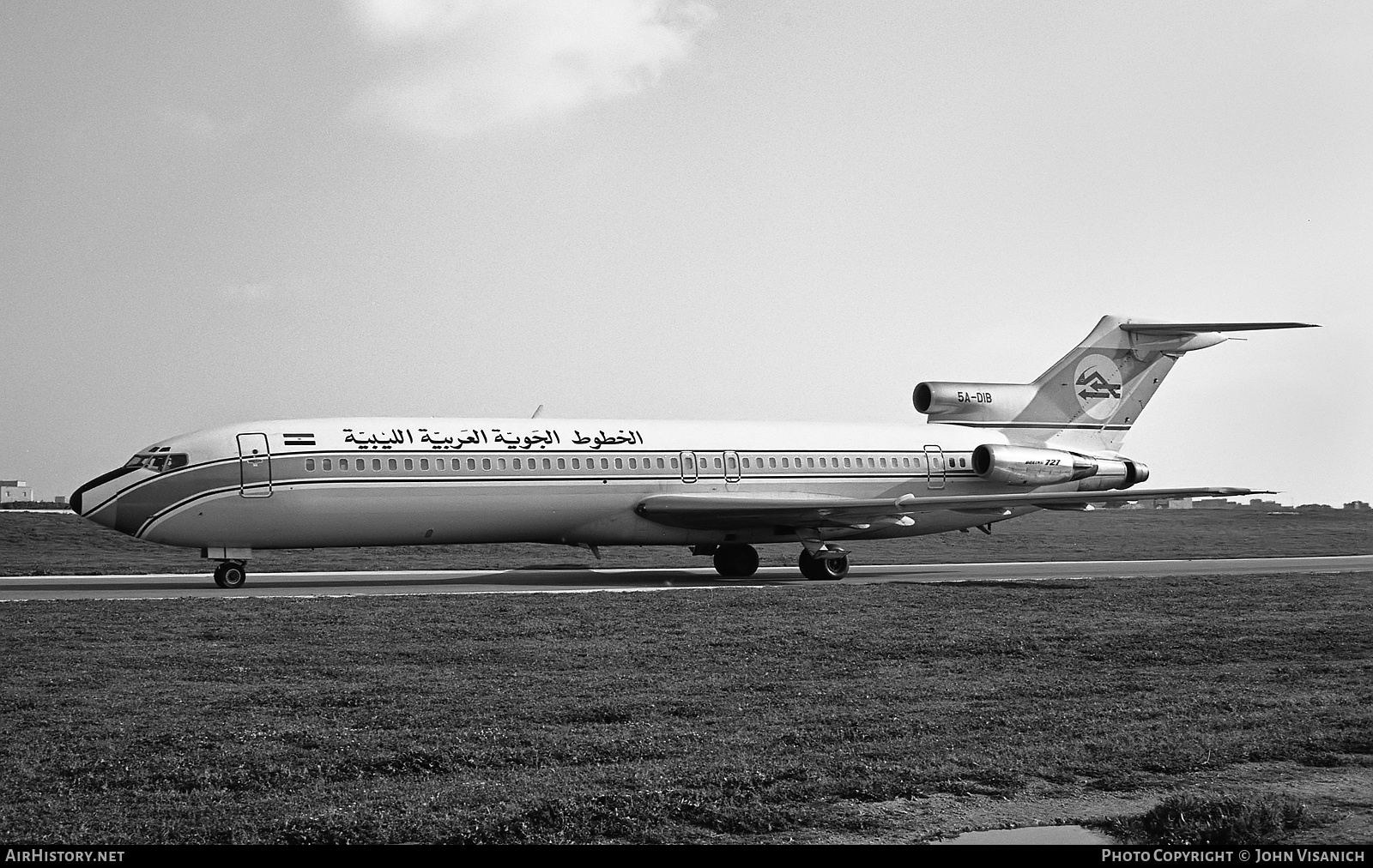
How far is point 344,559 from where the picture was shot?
38094 mm

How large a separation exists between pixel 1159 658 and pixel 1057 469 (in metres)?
20.5

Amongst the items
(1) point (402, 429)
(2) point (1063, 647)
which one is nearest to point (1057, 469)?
(1) point (402, 429)

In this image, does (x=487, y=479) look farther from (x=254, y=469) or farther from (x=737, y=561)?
(x=737, y=561)

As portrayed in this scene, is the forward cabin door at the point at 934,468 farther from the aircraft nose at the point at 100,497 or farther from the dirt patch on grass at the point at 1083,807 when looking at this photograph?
the dirt patch on grass at the point at 1083,807

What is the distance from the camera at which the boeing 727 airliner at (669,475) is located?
24.8 meters

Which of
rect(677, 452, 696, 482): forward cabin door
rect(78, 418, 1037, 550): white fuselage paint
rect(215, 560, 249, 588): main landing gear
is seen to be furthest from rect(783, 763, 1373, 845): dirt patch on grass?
rect(677, 452, 696, 482): forward cabin door

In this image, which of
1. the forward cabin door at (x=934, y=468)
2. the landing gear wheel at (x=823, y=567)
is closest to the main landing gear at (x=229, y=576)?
the landing gear wheel at (x=823, y=567)

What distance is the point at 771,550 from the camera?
45.7 meters

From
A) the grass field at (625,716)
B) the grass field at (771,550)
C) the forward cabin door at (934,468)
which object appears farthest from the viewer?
the grass field at (771,550)

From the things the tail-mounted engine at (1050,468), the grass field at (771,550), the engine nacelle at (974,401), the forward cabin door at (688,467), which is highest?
the engine nacelle at (974,401)

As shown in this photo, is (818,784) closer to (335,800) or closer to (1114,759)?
(1114,759)

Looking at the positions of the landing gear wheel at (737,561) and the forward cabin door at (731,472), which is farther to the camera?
the landing gear wheel at (737,561)

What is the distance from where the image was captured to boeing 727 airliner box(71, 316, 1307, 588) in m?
24.8

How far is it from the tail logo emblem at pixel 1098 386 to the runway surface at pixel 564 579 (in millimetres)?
4383
